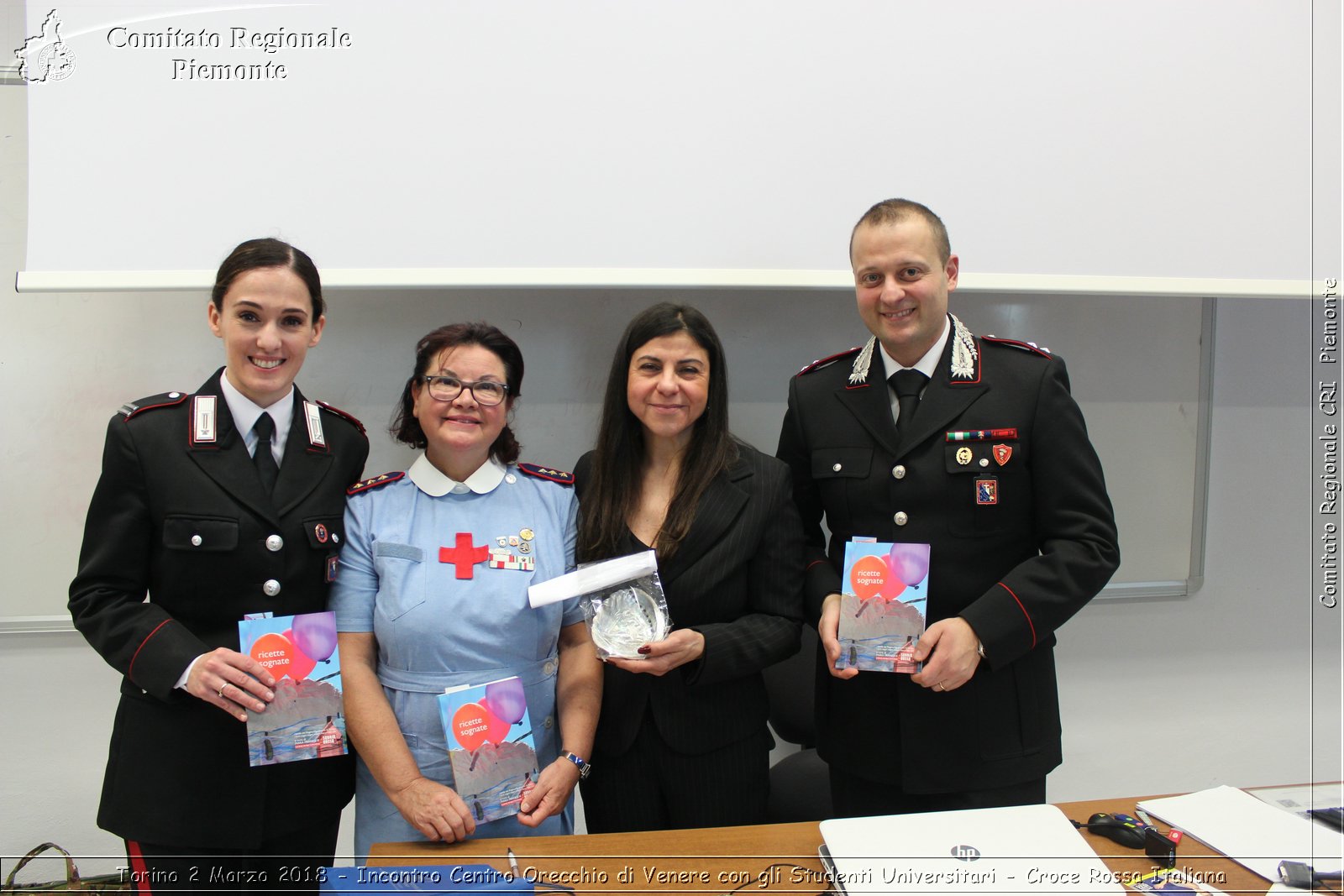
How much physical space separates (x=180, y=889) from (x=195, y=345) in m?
1.60

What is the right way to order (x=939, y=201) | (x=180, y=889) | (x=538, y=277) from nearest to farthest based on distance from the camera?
(x=180, y=889), (x=538, y=277), (x=939, y=201)

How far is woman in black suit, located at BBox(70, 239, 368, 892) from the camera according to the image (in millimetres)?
1632

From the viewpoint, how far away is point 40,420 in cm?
244

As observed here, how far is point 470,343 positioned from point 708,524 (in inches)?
28.0

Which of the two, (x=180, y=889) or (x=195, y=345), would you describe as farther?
(x=195, y=345)

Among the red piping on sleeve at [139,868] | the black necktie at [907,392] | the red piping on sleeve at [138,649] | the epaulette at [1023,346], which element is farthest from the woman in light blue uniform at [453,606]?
the epaulette at [1023,346]

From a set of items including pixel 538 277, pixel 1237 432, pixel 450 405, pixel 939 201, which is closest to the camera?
pixel 450 405

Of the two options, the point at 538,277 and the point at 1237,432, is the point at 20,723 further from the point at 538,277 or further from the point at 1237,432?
the point at 1237,432

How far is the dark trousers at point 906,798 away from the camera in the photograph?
6.03 feet

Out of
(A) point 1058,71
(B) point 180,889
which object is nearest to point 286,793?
(B) point 180,889

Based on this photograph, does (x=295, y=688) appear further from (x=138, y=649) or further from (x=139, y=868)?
(x=139, y=868)

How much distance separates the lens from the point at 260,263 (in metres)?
1.71

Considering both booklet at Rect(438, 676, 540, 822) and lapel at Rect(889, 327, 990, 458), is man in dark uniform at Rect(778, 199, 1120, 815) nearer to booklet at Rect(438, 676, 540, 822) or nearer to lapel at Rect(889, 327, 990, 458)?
lapel at Rect(889, 327, 990, 458)

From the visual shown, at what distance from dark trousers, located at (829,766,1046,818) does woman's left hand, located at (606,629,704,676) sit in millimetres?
582
